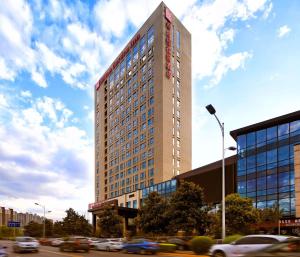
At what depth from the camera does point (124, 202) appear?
331ft

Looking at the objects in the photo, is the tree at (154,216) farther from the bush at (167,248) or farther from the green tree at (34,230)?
the green tree at (34,230)

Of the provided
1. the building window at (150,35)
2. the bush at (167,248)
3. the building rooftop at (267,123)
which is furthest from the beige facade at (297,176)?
the building window at (150,35)

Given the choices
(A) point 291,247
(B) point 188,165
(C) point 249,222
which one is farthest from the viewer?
(B) point 188,165

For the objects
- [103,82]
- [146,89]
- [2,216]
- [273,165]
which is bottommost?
[2,216]

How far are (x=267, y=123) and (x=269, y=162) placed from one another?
5.38m

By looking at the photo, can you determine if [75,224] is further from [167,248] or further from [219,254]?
[219,254]

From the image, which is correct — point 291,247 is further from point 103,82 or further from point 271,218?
point 103,82

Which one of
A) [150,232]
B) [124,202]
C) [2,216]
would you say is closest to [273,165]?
[150,232]

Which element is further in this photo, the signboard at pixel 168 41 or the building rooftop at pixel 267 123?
the signboard at pixel 168 41

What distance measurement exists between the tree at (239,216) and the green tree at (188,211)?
307 centimetres

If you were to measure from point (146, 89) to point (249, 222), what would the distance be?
6504 centimetres

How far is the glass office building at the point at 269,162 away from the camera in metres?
49.3

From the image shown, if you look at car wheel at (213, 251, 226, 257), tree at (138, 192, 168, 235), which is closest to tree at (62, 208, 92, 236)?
tree at (138, 192, 168, 235)

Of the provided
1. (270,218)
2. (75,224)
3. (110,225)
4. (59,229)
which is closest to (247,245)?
(270,218)
